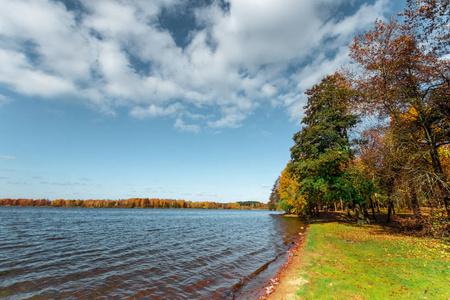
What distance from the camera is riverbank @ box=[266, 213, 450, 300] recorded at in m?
6.79

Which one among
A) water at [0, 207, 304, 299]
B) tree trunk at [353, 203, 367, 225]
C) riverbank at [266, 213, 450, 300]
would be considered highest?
tree trunk at [353, 203, 367, 225]

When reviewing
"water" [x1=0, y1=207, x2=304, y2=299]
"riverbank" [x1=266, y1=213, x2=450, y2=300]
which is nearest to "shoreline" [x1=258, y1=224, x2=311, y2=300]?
"riverbank" [x1=266, y1=213, x2=450, y2=300]

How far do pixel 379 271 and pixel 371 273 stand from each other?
1.61ft

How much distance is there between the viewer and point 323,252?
510 inches

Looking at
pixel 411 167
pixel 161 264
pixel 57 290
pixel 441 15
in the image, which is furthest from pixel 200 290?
pixel 441 15

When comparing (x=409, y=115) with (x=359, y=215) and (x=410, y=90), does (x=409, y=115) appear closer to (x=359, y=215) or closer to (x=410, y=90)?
(x=410, y=90)

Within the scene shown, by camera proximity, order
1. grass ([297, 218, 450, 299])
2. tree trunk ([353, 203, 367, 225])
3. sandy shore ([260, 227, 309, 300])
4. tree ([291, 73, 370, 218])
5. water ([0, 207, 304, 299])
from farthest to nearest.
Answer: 1. tree trunk ([353, 203, 367, 225])
2. tree ([291, 73, 370, 218])
3. water ([0, 207, 304, 299])
4. sandy shore ([260, 227, 309, 300])
5. grass ([297, 218, 450, 299])

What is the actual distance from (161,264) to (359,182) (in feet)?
66.8

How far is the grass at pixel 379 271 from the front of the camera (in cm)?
674

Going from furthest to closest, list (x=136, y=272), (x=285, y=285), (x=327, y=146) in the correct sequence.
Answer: (x=327, y=146)
(x=136, y=272)
(x=285, y=285)

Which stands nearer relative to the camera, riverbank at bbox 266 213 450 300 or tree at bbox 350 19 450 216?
riverbank at bbox 266 213 450 300

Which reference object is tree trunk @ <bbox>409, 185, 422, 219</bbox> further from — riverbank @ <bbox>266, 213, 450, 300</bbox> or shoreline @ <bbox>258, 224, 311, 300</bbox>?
shoreline @ <bbox>258, 224, 311, 300</bbox>

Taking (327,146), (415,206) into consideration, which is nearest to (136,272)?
(415,206)

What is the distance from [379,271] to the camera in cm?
863
